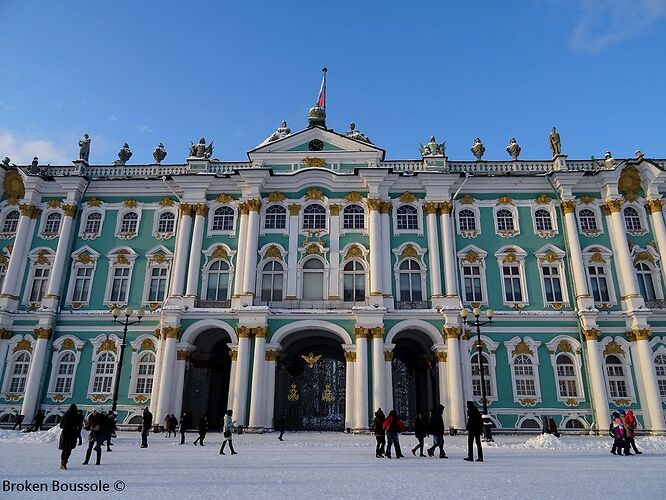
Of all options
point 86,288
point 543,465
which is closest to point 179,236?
point 86,288

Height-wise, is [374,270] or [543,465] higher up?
[374,270]

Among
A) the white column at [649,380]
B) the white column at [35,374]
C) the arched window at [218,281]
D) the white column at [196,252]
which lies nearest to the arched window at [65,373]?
the white column at [35,374]

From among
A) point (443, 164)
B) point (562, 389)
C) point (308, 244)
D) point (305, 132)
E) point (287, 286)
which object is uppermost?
point (305, 132)

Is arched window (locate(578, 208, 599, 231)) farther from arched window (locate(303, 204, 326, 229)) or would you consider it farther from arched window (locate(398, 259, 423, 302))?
arched window (locate(303, 204, 326, 229))

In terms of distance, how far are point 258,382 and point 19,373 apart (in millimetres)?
14253

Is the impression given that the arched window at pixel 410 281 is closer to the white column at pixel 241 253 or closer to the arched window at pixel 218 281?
the white column at pixel 241 253

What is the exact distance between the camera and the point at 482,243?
30.1 m

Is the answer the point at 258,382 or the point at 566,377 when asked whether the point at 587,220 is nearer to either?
the point at 566,377

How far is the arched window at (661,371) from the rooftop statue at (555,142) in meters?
13.2

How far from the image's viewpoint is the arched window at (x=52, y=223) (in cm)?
3161

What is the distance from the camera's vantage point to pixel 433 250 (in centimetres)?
2928

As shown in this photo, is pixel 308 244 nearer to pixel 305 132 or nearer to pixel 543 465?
pixel 305 132

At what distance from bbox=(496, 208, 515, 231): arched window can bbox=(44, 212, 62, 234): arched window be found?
2759cm

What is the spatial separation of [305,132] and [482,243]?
13075 millimetres
